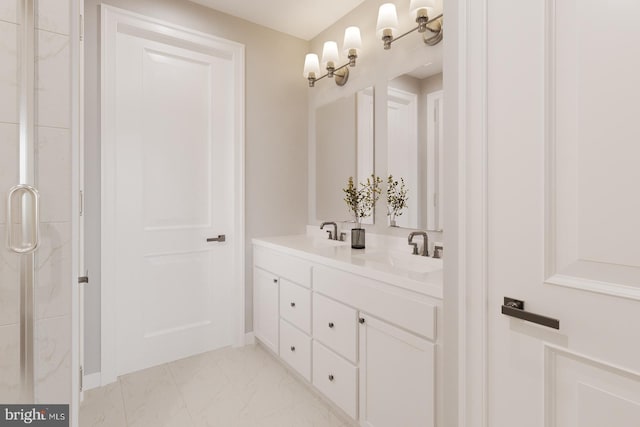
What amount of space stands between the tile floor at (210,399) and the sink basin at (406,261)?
89cm

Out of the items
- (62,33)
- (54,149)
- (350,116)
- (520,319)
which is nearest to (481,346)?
(520,319)

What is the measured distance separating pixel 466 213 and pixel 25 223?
1351 mm

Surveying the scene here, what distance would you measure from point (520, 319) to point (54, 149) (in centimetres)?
152

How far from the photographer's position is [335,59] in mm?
2557

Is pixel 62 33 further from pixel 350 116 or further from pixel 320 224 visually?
pixel 320 224

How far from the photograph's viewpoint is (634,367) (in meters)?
0.75

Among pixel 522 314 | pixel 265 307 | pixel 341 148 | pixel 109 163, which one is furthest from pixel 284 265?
pixel 522 314

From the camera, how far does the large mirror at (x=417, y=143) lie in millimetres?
1923

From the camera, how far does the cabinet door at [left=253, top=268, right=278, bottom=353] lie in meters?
2.40

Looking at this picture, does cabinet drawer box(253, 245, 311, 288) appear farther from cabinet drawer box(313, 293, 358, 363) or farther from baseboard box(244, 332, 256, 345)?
baseboard box(244, 332, 256, 345)

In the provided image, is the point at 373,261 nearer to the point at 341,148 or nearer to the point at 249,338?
the point at 341,148

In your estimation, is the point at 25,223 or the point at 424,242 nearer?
the point at 25,223

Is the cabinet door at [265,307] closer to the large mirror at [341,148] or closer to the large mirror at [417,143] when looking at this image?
the large mirror at [341,148]

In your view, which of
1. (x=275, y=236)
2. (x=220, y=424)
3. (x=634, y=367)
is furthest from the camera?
(x=275, y=236)
